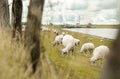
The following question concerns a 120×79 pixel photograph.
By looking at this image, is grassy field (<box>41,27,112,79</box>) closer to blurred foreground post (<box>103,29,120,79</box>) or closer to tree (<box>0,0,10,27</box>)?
blurred foreground post (<box>103,29,120,79</box>)

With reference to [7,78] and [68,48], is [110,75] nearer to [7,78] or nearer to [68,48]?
[7,78]

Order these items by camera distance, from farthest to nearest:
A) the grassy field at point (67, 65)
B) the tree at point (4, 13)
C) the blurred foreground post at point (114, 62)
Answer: the tree at point (4, 13) → the grassy field at point (67, 65) → the blurred foreground post at point (114, 62)

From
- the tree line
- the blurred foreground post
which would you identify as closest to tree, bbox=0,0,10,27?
the tree line

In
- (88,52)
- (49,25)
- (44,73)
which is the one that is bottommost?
(88,52)

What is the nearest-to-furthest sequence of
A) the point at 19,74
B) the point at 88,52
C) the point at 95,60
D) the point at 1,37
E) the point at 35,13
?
the point at 19,74 → the point at 35,13 → the point at 1,37 → the point at 95,60 → the point at 88,52

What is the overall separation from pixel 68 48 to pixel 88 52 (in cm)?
512

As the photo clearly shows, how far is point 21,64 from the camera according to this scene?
6.00 metres

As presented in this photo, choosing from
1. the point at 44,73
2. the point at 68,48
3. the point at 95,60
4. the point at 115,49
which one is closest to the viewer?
the point at 115,49

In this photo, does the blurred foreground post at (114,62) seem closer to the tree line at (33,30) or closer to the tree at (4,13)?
the tree line at (33,30)

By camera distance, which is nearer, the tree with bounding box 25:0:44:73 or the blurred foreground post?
the blurred foreground post

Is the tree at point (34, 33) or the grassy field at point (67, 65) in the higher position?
the tree at point (34, 33)

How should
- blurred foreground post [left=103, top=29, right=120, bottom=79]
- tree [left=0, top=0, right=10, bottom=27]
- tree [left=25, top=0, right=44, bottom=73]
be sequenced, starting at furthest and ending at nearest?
tree [left=0, top=0, right=10, bottom=27], tree [left=25, top=0, right=44, bottom=73], blurred foreground post [left=103, top=29, right=120, bottom=79]

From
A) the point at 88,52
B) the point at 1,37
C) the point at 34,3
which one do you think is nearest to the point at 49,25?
the point at 34,3

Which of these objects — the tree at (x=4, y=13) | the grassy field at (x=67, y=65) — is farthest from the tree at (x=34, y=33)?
the tree at (x=4, y=13)
